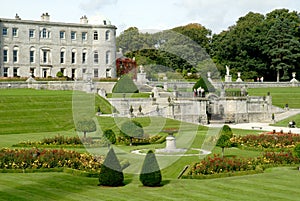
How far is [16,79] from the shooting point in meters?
70.1

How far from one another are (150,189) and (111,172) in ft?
5.47

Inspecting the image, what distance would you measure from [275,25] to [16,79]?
149 ft

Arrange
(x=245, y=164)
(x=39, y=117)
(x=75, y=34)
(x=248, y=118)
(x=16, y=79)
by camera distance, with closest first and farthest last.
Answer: (x=245, y=164)
(x=39, y=117)
(x=248, y=118)
(x=16, y=79)
(x=75, y=34)

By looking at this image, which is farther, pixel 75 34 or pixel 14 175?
pixel 75 34

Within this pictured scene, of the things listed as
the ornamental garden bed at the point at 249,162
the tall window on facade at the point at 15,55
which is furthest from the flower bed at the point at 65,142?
the tall window on facade at the point at 15,55

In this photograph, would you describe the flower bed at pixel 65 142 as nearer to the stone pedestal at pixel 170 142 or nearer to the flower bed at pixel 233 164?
the stone pedestal at pixel 170 142

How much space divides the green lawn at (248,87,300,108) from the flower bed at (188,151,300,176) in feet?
128

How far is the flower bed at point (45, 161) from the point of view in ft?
83.9

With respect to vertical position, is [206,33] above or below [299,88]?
above

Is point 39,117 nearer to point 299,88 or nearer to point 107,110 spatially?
point 107,110

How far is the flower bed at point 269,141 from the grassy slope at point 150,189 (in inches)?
431

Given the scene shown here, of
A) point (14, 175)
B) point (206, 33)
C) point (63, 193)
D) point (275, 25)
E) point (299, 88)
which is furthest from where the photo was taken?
point (206, 33)

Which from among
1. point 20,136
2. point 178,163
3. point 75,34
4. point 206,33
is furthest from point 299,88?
point 178,163

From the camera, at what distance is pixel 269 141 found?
120 feet
